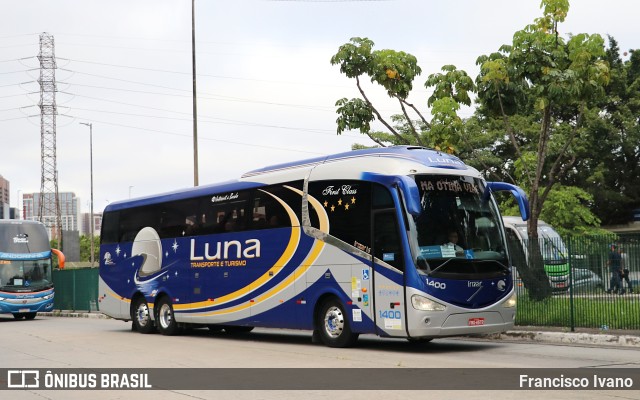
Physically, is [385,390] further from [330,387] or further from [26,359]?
[26,359]

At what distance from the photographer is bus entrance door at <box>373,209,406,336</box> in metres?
15.3

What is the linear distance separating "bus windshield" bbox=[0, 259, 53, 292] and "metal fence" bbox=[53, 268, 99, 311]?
3.05 metres

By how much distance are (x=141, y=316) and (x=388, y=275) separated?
33.8 ft

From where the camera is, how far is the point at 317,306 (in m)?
17.4

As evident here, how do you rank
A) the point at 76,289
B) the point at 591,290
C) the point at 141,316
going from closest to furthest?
1. the point at 591,290
2. the point at 141,316
3. the point at 76,289

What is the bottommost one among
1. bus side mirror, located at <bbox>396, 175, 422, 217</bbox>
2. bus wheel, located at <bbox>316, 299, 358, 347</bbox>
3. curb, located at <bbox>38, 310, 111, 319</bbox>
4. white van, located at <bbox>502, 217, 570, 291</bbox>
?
curb, located at <bbox>38, 310, 111, 319</bbox>

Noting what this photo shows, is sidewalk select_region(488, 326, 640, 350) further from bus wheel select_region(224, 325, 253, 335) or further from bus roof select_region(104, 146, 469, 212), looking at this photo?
bus wheel select_region(224, 325, 253, 335)

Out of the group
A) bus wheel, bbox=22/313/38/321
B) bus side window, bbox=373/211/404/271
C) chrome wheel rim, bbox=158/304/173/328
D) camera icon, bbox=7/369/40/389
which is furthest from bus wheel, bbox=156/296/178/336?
bus wheel, bbox=22/313/38/321

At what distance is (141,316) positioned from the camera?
2366 cm

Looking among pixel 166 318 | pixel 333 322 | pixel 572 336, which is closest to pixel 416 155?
pixel 333 322

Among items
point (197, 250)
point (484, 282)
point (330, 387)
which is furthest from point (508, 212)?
point (330, 387)

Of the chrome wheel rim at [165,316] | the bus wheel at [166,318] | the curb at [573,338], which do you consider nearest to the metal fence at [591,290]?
the curb at [573,338]

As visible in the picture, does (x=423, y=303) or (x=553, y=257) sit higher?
(x=553, y=257)

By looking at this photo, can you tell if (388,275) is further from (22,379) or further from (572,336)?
(22,379)
